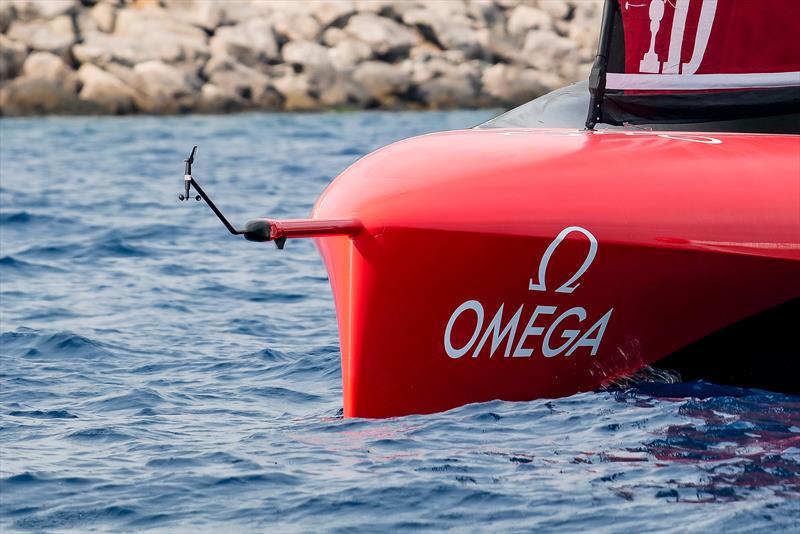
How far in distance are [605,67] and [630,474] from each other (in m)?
1.90

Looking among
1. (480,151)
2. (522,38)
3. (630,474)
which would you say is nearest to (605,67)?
(480,151)

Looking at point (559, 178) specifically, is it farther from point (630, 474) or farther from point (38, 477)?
point (38, 477)

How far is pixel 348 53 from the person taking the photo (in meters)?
25.5

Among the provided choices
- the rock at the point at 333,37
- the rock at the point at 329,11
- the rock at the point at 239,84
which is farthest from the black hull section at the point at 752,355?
the rock at the point at 329,11

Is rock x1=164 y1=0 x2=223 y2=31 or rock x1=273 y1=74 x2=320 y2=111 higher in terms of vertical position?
rock x1=164 y1=0 x2=223 y2=31

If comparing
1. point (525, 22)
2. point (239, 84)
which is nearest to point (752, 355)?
point (239, 84)

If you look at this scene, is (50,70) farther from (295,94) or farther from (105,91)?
(295,94)

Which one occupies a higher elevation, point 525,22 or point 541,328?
point 525,22

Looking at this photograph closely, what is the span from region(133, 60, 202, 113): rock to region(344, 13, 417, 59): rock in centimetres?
356

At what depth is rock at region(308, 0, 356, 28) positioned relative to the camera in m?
25.9

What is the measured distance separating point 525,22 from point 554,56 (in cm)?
124

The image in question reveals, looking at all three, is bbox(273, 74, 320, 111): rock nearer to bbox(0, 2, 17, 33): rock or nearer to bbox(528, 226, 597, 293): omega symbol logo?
bbox(0, 2, 17, 33): rock

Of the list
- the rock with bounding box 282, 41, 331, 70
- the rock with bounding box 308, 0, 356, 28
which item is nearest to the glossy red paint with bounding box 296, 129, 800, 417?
the rock with bounding box 282, 41, 331, 70

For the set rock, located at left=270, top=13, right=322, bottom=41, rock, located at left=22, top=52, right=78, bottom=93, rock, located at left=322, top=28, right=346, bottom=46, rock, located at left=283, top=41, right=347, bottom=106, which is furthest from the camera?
rock, located at left=322, top=28, right=346, bottom=46
